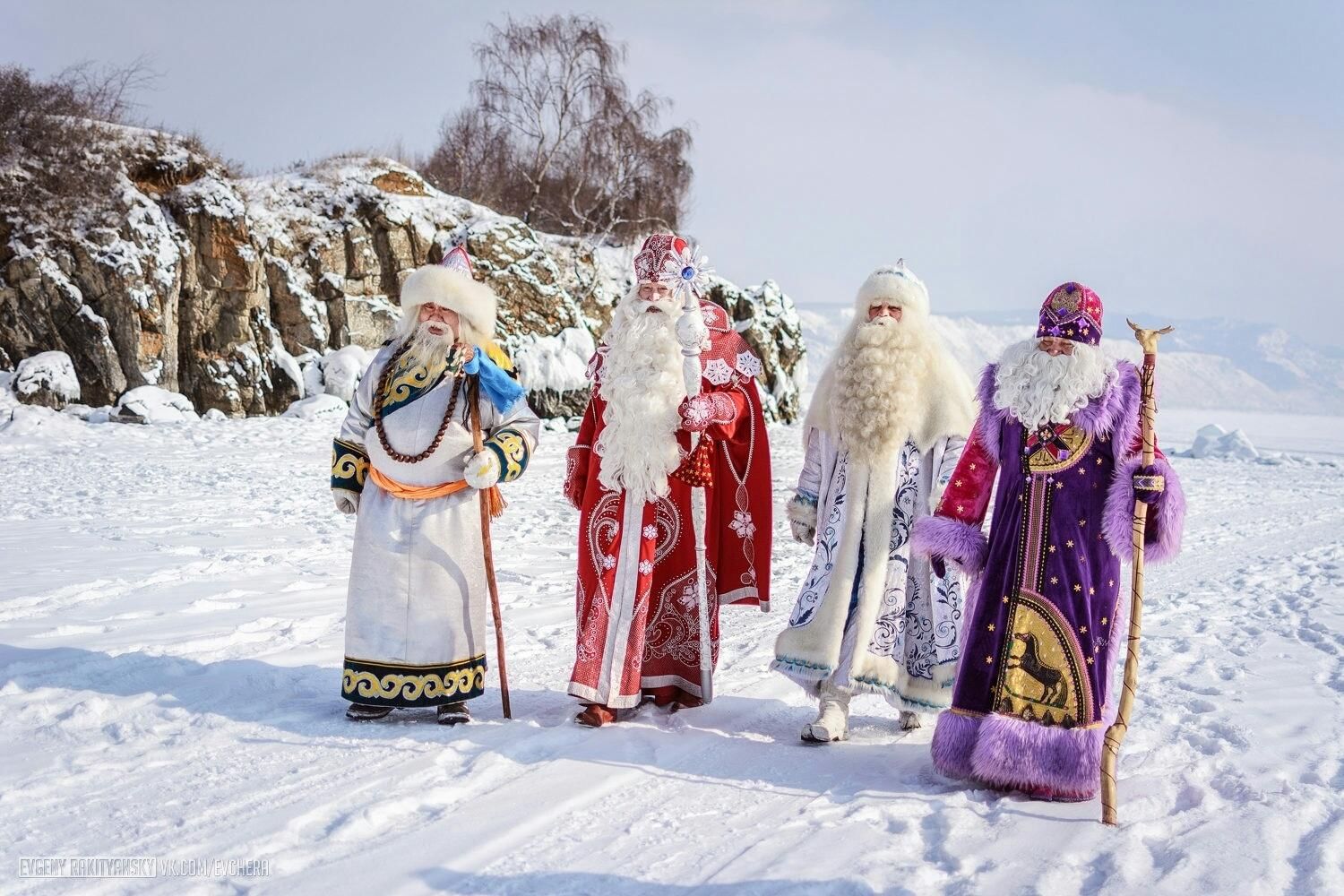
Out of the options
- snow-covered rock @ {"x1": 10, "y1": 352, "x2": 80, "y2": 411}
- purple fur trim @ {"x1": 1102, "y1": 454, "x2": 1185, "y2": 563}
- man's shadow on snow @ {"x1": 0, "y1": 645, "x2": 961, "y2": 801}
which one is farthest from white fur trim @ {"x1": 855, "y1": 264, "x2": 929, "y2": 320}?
snow-covered rock @ {"x1": 10, "y1": 352, "x2": 80, "y2": 411}

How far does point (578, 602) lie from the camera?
467cm

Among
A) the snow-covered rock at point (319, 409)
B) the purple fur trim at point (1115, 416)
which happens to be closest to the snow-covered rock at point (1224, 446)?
the snow-covered rock at point (319, 409)

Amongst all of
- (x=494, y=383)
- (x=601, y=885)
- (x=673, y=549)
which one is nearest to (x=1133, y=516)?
(x=673, y=549)

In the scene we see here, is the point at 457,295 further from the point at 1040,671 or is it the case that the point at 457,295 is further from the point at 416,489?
the point at 1040,671

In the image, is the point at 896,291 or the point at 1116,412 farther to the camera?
the point at 896,291

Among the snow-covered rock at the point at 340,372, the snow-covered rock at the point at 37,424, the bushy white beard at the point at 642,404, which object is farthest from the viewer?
the snow-covered rock at the point at 340,372

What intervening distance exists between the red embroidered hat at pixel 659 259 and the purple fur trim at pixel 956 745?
2.21 meters

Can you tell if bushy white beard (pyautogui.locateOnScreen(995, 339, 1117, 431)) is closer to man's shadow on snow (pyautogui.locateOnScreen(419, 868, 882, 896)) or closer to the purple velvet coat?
the purple velvet coat

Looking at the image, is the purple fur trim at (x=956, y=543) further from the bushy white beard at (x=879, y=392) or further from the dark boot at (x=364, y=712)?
the dark boot at (x=364, y=712)

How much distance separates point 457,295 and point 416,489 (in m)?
0.85

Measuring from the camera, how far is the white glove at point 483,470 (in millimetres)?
4379

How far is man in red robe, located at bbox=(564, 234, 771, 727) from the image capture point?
459cm

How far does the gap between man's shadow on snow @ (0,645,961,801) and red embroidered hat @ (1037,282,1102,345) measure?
169cm

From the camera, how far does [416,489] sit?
14.5ft
